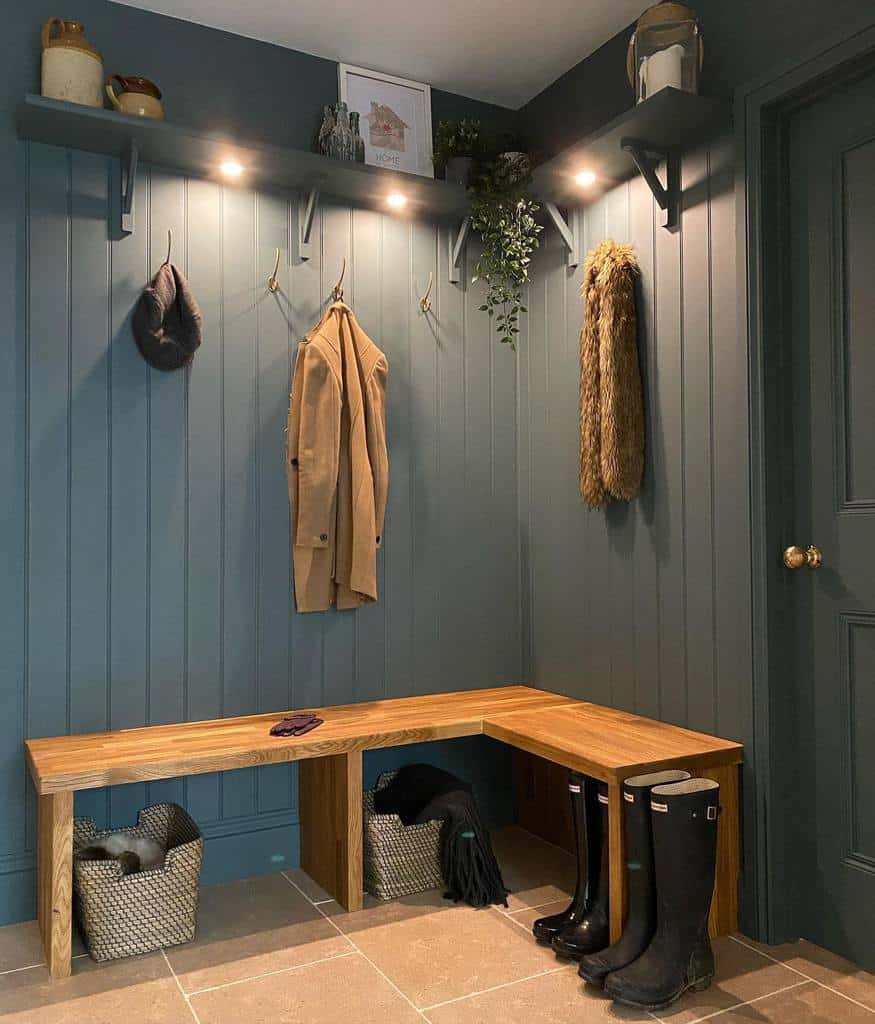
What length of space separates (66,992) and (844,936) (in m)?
1.91

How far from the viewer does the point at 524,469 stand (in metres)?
3.42

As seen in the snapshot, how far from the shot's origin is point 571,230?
3.20m

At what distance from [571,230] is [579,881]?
210 centimetres

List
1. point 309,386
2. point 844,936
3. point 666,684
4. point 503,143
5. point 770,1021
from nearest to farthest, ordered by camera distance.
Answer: point 770,1021 < point 844,936 < point 666,684 < point 309,386 < point 503,143

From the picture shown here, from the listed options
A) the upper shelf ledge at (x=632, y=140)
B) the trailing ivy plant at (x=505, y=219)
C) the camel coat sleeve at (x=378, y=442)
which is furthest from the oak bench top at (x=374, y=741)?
the upper shelf ledge at (x=632, y=140)

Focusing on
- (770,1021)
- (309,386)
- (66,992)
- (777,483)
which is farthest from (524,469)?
(66,992)

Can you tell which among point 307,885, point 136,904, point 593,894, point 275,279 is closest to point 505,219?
point 275,279

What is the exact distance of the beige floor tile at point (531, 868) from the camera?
8.97 feet

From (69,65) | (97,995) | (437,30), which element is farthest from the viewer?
(437,30)

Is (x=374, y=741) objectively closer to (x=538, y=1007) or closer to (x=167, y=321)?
(x=538, y=1007)

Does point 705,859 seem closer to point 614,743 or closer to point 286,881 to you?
point 614,743

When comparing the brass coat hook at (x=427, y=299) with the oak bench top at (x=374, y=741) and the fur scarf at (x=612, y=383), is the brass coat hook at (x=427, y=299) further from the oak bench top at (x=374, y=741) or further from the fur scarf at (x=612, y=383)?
the oak bench top at (x=374, y=741)

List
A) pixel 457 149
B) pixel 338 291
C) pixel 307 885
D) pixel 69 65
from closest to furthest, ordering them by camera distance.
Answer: pixel 69 65
pixel 307 885
pixel 338 291
pixel 457 149

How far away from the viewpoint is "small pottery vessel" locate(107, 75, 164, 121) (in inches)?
105
